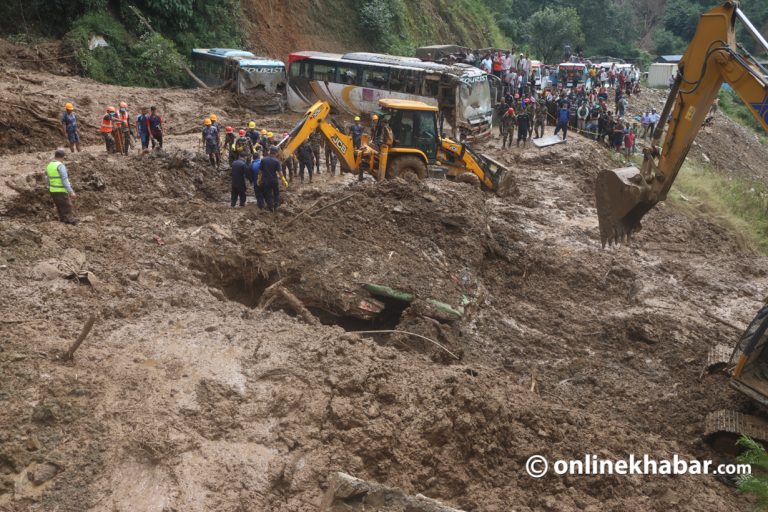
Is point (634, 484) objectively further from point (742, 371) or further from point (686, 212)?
point (686, 212)

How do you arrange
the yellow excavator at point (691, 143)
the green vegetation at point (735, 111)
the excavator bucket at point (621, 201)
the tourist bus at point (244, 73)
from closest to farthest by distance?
the yellow excavator at point (691, 143) → the excavator bucket at point (621, 201) → the tourist bus at point (244, 73) → the green vegetation at point (735, 111)

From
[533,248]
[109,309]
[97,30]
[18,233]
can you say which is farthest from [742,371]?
[97,30]

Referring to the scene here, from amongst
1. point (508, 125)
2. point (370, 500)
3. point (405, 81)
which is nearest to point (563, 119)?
point (508, 125)

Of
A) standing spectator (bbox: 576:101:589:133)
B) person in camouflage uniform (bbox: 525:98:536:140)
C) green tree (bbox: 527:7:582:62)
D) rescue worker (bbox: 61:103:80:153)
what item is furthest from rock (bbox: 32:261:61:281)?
green tree (bbox: 527:7:582:62)

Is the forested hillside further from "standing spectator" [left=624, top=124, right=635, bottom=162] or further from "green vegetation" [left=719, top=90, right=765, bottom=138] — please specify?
"standing spectator" [left=624, top=124, right=635, bottom=162]

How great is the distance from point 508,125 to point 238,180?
11.8 metres

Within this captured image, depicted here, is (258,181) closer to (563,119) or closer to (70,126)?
(70,126)

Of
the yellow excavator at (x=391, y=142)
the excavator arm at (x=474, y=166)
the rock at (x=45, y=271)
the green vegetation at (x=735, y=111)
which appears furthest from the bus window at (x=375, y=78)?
the green vegetation at (x=735, y=111)

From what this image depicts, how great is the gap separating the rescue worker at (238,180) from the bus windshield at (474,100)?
1060 centimetres

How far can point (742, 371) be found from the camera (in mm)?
7613

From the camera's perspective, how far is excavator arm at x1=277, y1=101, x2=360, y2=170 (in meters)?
14.7

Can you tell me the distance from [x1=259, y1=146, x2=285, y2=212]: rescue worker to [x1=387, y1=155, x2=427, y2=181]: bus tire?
3307 mm

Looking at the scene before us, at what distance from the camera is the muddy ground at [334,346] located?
19.9ft

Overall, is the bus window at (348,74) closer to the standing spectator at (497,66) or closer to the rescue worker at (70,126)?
the standing spectator at (497,66)
